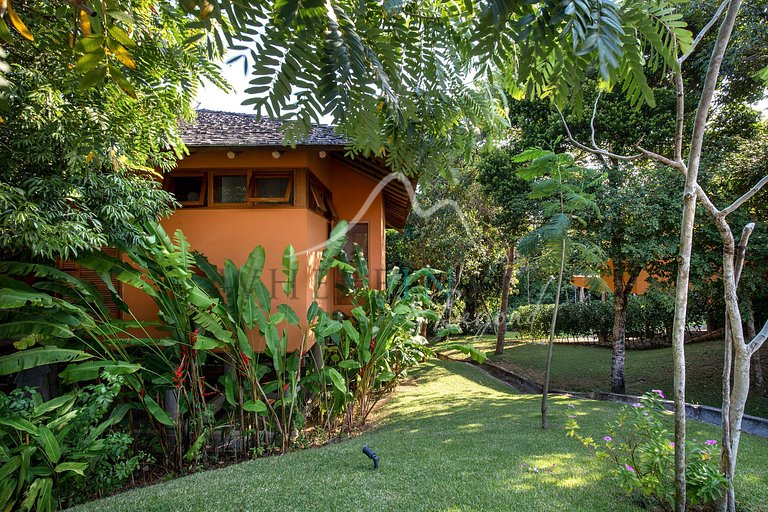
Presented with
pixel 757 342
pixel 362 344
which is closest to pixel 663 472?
pixel 757 342

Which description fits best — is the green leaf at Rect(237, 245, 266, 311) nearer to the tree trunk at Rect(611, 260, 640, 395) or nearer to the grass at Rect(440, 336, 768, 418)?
the tree trunk at Rect(611, 260, 640, 395)

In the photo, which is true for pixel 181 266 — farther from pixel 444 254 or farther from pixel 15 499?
→ pixel 444 254

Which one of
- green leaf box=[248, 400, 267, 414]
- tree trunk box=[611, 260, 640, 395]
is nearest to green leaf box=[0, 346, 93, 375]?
green leaf box=[248, 400, 267, 414]

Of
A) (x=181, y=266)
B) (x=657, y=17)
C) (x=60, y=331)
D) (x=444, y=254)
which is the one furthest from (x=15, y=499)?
(x=444, y=254)

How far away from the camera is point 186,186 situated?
23.7 feet

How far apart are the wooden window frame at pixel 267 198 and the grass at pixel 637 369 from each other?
387 inches

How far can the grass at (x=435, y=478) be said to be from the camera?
363cm

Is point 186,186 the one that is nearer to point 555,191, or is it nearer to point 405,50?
point 555,191

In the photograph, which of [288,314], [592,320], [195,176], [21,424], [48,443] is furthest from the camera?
[592,320]

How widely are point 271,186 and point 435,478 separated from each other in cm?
515

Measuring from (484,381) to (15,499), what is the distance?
10.4 m

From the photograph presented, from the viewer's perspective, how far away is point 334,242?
6648mm

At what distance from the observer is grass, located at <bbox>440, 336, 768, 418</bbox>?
10875 millimetres

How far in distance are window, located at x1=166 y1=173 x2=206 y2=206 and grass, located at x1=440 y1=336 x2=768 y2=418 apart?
35.7 ft
